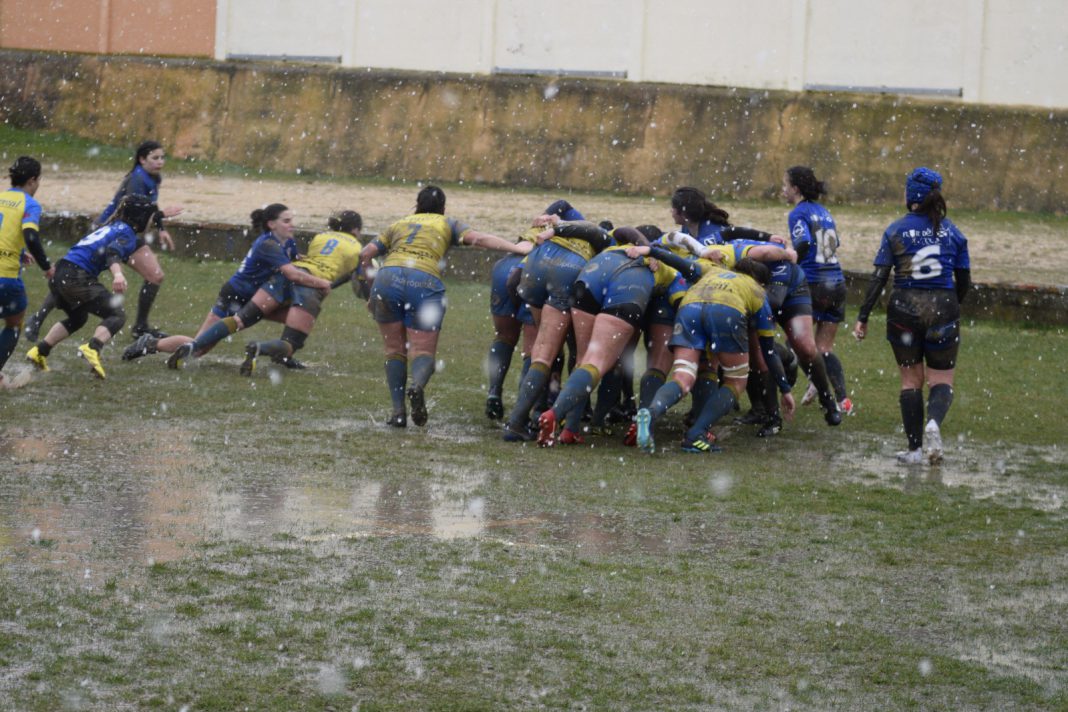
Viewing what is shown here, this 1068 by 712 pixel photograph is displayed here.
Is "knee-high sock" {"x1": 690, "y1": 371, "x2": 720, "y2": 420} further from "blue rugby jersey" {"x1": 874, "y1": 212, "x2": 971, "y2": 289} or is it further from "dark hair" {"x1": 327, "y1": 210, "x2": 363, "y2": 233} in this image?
"dark hair" {"x1": 327, "y1": 210, "x2": 363, "y2": 233}

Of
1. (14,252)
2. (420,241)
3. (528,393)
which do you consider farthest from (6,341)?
(528,393)

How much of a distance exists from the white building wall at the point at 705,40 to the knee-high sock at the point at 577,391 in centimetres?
1679

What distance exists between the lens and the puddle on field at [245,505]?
8062mm

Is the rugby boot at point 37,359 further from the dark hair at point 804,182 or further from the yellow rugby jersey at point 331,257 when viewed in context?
the dark hair at point 804,182

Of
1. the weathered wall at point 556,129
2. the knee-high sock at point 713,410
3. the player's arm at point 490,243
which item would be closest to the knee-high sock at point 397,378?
the player's arm at point 490,243

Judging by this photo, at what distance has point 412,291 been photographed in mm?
11719

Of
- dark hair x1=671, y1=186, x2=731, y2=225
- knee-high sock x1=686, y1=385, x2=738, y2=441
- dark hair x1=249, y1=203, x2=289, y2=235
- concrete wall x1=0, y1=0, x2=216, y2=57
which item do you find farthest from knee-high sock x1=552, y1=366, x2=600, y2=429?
concrete wall x1=0, y1=0, x2=216, y2=57

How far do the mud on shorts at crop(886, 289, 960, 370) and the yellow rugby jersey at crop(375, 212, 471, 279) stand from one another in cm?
321

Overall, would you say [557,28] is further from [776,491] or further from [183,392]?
[776,491]

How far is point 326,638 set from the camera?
6539mm

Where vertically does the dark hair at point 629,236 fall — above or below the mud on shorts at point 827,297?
above

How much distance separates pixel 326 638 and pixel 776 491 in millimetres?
4127

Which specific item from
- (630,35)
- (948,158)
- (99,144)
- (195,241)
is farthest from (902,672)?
(99,144)

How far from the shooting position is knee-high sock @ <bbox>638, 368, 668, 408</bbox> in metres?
11.7
